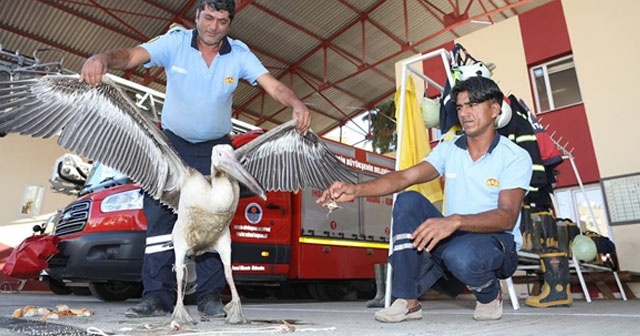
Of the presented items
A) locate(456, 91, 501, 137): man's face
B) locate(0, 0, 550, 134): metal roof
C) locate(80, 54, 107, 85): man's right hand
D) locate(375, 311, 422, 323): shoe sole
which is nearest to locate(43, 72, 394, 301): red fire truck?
locate(80, 54, 107, 85): man's right hand

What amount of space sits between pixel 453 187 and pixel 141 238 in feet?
9.95

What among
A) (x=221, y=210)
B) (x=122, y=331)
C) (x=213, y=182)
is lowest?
(x=122, y=331)

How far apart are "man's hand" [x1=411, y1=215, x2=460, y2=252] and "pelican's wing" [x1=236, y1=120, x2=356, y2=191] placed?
1.08 meters

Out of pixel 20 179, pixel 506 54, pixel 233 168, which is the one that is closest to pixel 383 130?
pixel 506 54

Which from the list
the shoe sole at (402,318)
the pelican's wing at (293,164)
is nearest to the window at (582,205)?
the pelican's wing at (293,164)

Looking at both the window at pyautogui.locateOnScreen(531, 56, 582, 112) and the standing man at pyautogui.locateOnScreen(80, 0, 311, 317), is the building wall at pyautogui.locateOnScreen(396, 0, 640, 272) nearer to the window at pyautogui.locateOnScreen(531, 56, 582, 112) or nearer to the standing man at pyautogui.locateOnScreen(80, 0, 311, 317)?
the window at pyautogui.locateOnScreen(531, 56, 582, 112)

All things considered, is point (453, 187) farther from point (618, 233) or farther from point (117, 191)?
point (618, 233)

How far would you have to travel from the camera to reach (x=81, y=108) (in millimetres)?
2535

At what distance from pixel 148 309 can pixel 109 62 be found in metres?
1.38

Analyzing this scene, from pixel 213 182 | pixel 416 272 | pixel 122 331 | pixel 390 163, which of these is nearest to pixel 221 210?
pixel 213 182

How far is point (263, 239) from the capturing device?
4918 mm

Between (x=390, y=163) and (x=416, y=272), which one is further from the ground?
(x=390, y=163)

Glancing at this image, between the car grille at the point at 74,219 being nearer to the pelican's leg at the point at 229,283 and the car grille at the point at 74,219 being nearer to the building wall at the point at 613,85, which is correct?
the pelican's leg at the point at 229,283

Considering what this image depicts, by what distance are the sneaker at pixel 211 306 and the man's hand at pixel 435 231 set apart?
4.25 feet
